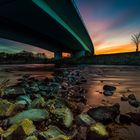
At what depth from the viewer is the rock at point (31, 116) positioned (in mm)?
2428

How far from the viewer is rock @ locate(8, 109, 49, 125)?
243 cm

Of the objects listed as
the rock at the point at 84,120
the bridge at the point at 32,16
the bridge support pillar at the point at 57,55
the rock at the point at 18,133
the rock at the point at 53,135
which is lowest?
the rock at the point at 84,120

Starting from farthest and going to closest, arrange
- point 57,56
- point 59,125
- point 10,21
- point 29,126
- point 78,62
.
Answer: point 57,56
point 78,62
point 10,21
point 59,125
point 29,126

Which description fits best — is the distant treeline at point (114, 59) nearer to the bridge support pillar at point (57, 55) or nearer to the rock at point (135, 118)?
the bridge support pillar at point (57, 55)

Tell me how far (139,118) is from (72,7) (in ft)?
65.3

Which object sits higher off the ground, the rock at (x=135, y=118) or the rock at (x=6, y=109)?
the rock at (x=6, y=109)

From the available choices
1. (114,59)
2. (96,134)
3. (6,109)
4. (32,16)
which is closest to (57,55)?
(114,59)

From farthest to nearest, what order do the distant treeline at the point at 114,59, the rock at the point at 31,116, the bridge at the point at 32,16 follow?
1. the distant treeline at the point at 114,59
2. the bridge at the point at 32,16
3. the rock at the point at 31,116

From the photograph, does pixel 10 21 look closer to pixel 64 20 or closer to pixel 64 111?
pixel 64 20

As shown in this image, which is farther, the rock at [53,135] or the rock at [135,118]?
the rock at [135,118]

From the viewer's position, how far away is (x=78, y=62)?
1753 inches

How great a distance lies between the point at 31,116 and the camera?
249 centimetres

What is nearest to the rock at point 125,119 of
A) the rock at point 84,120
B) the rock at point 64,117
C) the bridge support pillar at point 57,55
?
the rock at point 84,120

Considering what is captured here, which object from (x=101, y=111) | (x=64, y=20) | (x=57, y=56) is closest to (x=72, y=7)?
→ (x=64, y=20)
